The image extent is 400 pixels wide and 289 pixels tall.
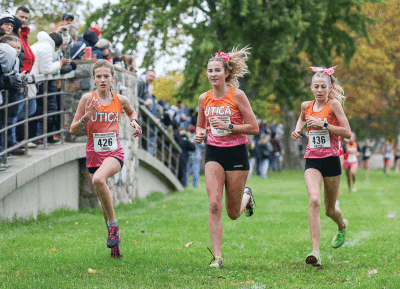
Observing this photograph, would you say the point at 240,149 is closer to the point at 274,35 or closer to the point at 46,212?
the point at 46,212

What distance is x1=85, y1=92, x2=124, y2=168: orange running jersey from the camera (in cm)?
665

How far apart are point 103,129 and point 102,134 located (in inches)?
2.3

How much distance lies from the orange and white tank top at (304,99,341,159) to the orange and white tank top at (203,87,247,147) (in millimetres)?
923

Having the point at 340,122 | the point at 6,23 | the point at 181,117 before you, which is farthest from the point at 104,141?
the point at 181,117

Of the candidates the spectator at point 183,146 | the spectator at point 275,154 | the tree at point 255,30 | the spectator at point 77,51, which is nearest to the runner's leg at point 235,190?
the spectator at point 77,51

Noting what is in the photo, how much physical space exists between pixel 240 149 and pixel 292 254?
166 cm

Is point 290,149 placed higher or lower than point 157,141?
lower

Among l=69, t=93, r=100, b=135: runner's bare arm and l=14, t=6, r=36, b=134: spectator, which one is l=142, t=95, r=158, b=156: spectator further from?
l=69, t=93, r=100, b=135: runner's bare arm

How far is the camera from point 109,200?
257 inches

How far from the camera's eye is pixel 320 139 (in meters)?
6.84

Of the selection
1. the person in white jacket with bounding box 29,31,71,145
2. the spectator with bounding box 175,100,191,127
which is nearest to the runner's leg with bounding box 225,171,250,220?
the person in white jacket with bounding box 29,31,71,145

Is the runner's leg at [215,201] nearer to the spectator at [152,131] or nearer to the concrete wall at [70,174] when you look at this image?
the concrete wall at [70,174]

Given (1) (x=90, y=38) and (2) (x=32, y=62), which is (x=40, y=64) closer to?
(2) (x=32, y=62)

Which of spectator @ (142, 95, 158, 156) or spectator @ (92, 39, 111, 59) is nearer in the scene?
spectator @ (92, 39, 111, 59)
